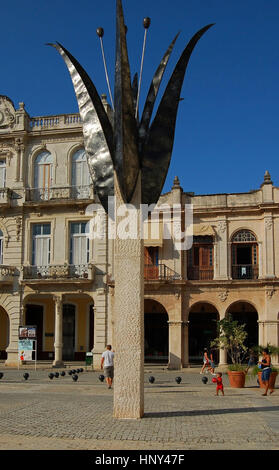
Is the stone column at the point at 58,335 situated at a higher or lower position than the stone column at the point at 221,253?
lower

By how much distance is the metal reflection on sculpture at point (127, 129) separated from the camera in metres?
11.4

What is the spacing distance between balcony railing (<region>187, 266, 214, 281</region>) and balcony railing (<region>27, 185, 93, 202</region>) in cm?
677

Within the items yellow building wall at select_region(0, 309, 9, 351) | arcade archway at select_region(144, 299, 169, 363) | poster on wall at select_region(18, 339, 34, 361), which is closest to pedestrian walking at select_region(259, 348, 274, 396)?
poster on wall at select_region(18, 339, 34, 361)

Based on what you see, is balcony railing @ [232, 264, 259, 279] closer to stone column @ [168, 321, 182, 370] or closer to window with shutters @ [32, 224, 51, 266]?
stone column @ [168, 321, 182, 370]

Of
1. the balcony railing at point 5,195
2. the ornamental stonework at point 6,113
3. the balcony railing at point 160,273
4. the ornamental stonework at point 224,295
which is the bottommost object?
the ornamental stonework at point 224,295

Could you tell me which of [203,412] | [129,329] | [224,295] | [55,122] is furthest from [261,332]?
[129,329]

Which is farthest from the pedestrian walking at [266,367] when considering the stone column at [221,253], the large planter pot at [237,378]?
the stone column at [221,253]

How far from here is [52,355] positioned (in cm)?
3105

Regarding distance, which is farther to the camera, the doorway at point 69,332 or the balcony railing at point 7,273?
the doorway at point 69,332

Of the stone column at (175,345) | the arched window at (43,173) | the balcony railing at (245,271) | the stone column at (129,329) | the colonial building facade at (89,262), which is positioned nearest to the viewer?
the stone column at (129,329)

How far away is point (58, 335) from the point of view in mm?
28781

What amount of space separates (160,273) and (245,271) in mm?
4512

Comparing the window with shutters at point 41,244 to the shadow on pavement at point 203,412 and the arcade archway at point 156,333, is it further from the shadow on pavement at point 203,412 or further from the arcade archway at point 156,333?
the shadow on pavement at point 203,412

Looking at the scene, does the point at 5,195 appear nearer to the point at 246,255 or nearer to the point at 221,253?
the point at 221,253
